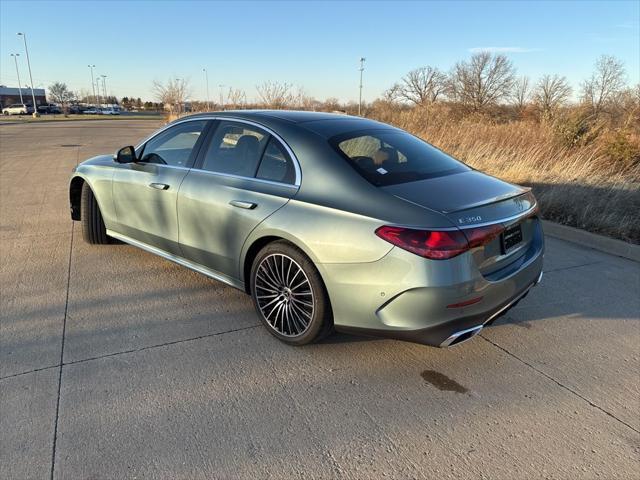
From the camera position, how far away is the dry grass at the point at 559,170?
20.6 ft

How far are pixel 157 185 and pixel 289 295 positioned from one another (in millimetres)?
1741

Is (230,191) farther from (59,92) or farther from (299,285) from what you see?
(59,92)

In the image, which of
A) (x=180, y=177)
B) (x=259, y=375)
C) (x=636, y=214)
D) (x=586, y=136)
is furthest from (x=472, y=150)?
(x=259, y=375)

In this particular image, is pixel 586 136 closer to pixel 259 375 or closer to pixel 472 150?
pixel 472 150

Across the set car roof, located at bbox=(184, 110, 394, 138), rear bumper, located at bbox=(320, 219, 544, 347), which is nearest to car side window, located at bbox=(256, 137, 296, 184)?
car roof, located at bbox=(184, 110, 394, 138)

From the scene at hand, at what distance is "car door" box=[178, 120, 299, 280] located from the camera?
319 cm

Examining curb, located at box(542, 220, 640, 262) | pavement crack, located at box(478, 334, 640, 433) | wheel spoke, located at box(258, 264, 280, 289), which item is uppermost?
wheel spoke, located at box(258, 264, 280, 289)

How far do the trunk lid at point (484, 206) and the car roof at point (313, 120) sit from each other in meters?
0.79

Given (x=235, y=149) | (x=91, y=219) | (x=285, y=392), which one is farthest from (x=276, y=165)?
(x=91, y=219)

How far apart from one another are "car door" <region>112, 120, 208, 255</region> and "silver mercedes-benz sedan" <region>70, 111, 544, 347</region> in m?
0.02

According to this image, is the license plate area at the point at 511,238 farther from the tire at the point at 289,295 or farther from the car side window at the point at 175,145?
the car side window at the point at 175,145

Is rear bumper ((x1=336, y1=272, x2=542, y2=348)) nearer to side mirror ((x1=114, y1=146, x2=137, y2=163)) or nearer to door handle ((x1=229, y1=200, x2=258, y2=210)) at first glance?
door handle ((x1=229, y1=200, x2=258, y2=210))

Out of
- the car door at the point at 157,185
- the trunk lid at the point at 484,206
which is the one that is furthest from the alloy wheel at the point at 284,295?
the car door at the point at 157,185

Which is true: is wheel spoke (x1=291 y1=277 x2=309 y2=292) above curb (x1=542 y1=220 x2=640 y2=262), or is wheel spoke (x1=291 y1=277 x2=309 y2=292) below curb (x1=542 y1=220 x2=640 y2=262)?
above
